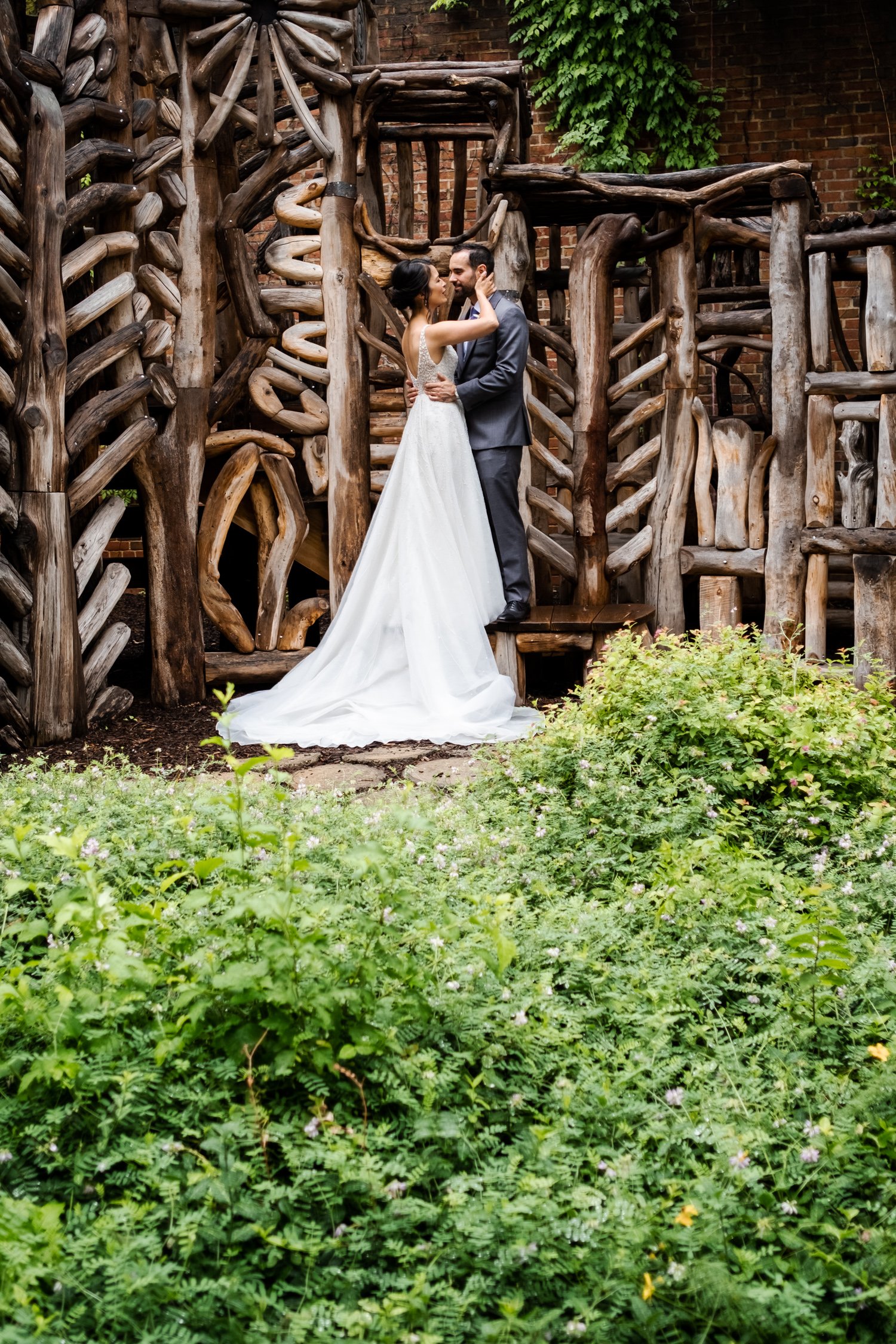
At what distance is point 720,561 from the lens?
7348mm

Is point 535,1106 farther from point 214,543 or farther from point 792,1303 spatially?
point 214,543

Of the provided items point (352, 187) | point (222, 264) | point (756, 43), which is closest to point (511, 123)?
point (352, 187)

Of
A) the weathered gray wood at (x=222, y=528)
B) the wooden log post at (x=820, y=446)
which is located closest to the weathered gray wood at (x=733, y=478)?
the wooden log post at (x=820, y=446)

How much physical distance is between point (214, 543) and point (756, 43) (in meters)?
8.14

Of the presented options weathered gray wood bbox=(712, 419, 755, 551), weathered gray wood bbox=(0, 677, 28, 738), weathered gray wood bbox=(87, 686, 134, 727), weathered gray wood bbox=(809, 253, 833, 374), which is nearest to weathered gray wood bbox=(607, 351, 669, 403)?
weathered gray wood bbox=(712, 419, 755, 551)

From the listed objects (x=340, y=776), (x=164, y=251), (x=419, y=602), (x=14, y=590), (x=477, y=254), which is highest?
(x=164, y=251)

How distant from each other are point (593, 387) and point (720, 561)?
1.31 m

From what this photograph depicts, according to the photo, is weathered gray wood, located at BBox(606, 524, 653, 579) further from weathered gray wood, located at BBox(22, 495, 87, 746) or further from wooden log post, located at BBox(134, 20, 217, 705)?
weathered gray wood, located at BBox(22, 495, 87, 746)

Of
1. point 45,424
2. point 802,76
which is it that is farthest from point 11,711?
point 802,76

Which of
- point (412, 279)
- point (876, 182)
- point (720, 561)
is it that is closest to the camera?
point (412, 279)

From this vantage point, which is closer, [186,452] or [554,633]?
[554,633]

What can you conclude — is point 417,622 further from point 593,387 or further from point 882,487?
point 882,487

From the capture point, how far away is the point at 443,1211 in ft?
7.12

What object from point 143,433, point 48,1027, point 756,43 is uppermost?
point 756,43
